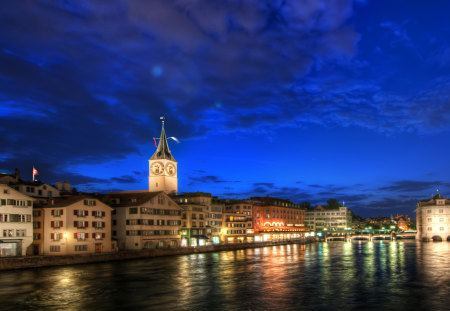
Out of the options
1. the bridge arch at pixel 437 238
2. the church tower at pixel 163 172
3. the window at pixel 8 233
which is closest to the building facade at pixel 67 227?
the window at pixel 8 233

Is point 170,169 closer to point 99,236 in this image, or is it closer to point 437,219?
point 99,236

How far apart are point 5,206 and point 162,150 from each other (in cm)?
9117

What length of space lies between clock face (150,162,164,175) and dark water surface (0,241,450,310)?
293ft

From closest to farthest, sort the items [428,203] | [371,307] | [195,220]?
[371,307]
[195,220]
[428,203]

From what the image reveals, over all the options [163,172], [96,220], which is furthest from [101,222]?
[163,172]

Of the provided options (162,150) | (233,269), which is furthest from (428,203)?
(233,269)

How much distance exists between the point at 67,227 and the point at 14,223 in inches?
393

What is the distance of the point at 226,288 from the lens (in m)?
51.8

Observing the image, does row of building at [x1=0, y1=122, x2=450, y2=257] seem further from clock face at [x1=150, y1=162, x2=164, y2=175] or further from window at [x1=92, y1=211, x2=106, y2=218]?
clock face at [x1=150, y1=162, x2=164, y2=175]

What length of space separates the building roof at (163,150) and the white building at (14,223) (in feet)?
275

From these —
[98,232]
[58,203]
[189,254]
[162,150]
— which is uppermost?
[162,150]

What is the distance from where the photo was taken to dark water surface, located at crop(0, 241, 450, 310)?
137ft

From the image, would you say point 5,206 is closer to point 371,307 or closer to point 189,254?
point 189,254

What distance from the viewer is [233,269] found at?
7294 centimetres
